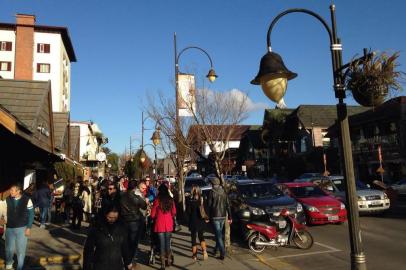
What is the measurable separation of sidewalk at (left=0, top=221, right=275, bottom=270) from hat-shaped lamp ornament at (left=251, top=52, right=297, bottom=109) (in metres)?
4.57

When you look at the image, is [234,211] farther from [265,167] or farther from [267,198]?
[265,167]

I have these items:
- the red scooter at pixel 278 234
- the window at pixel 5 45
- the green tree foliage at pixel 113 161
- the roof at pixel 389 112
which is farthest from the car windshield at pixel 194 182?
the green tree foliage at pixel 113 161

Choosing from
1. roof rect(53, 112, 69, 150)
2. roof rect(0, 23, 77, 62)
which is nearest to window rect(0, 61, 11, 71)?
roof rect(0, 23, 77, 62)

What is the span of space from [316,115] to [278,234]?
44.9m

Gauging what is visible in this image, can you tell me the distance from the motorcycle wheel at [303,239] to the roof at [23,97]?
318 inches

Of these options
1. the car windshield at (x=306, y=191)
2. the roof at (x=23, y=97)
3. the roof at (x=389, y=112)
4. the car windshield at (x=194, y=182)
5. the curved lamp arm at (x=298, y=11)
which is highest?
the roof at (x=389, y=112)

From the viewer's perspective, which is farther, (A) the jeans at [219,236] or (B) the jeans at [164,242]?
(A) the jeans at [219,236]

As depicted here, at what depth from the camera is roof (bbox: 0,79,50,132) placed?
43.8 feet

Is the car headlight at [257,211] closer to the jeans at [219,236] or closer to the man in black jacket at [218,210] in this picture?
the man in black jacket at [218,210]

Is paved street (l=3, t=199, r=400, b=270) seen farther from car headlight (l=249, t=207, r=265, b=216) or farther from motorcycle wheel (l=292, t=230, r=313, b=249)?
car headlight (l=249, t=207, r=265, b=216)

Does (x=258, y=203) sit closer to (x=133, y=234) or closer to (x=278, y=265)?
(x=278, y=265)

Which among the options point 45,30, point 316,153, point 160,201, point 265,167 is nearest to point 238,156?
point 265,167

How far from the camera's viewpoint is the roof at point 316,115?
174ft

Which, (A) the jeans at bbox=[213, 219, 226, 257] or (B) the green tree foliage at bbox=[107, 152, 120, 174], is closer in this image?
(A) the jeans at bbox=[213, 219, 226, 257]
